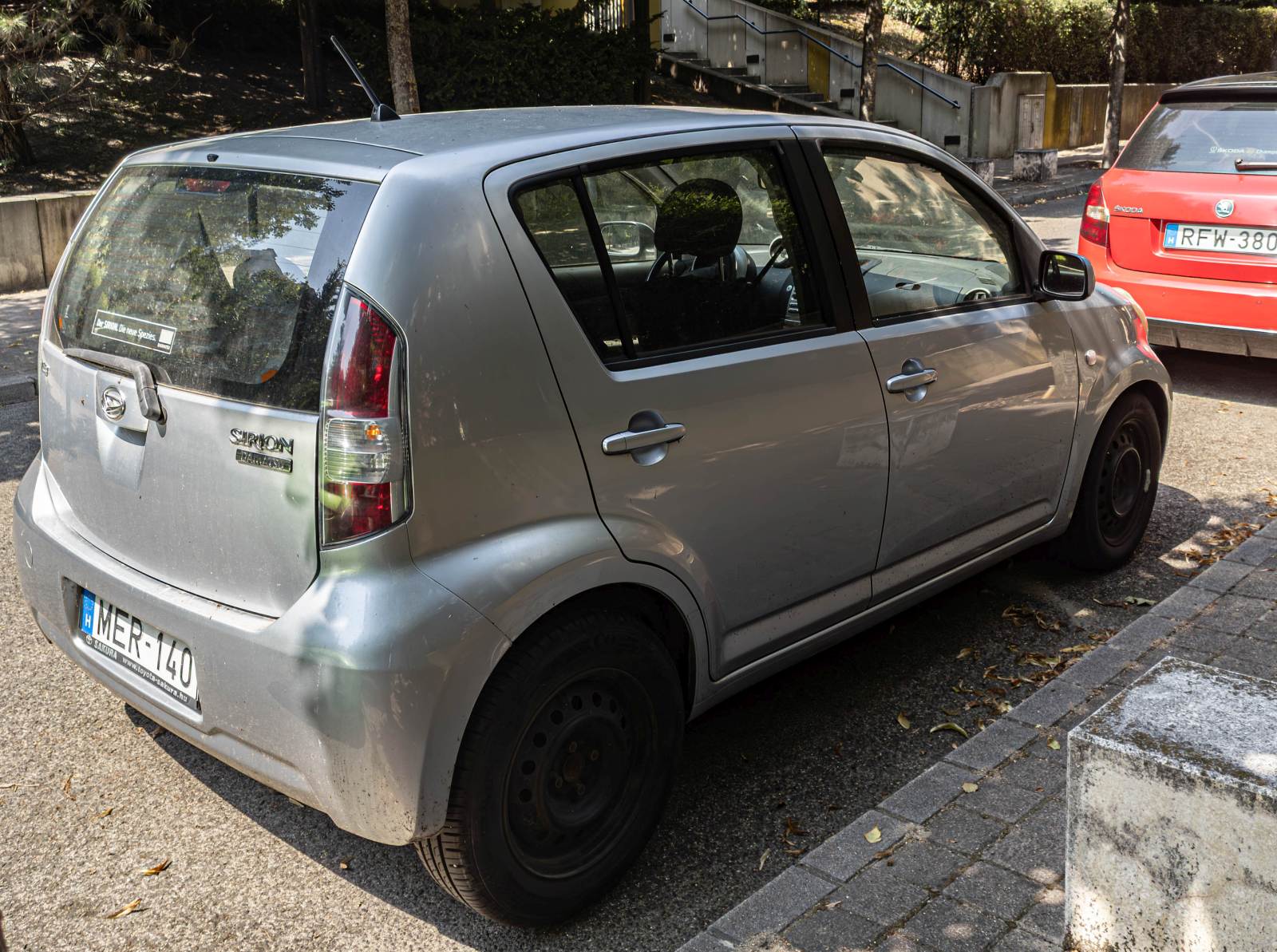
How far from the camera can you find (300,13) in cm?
1702

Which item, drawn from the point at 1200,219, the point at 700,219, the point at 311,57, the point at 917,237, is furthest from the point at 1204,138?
the point at 311,57

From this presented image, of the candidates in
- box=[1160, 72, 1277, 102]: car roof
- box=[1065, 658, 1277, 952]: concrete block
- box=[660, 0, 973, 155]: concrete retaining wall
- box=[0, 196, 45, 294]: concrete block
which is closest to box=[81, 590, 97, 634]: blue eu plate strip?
box=[1065, 658, 1277, 952]: concrete block

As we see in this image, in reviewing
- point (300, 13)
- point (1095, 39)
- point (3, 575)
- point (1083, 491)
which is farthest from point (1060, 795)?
point (1095, 39)

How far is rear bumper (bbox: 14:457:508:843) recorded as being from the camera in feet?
8.34

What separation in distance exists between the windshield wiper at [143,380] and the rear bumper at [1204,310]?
19.4 feet

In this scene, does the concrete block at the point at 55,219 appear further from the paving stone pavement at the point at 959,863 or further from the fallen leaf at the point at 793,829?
the paving stone pavement at the point at 959,863

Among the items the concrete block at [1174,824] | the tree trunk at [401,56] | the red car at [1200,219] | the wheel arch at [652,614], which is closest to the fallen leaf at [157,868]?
the wheel arch at [652,614]

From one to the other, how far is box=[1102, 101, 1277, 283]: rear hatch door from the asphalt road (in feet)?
9.52

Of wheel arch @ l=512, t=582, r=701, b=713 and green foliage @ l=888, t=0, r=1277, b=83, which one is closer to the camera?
wheel arch @ l=512, t=582, r=701, b=713

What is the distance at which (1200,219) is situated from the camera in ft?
23.6

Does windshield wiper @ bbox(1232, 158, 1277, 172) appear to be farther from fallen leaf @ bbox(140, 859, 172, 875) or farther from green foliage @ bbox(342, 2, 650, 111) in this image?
green foliage @ bbox(342, 2, 650, 111)

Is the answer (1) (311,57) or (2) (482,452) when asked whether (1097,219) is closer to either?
(2) (482,452)

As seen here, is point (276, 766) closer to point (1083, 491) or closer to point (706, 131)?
point (706, 131)

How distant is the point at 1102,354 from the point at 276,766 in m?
3.31
